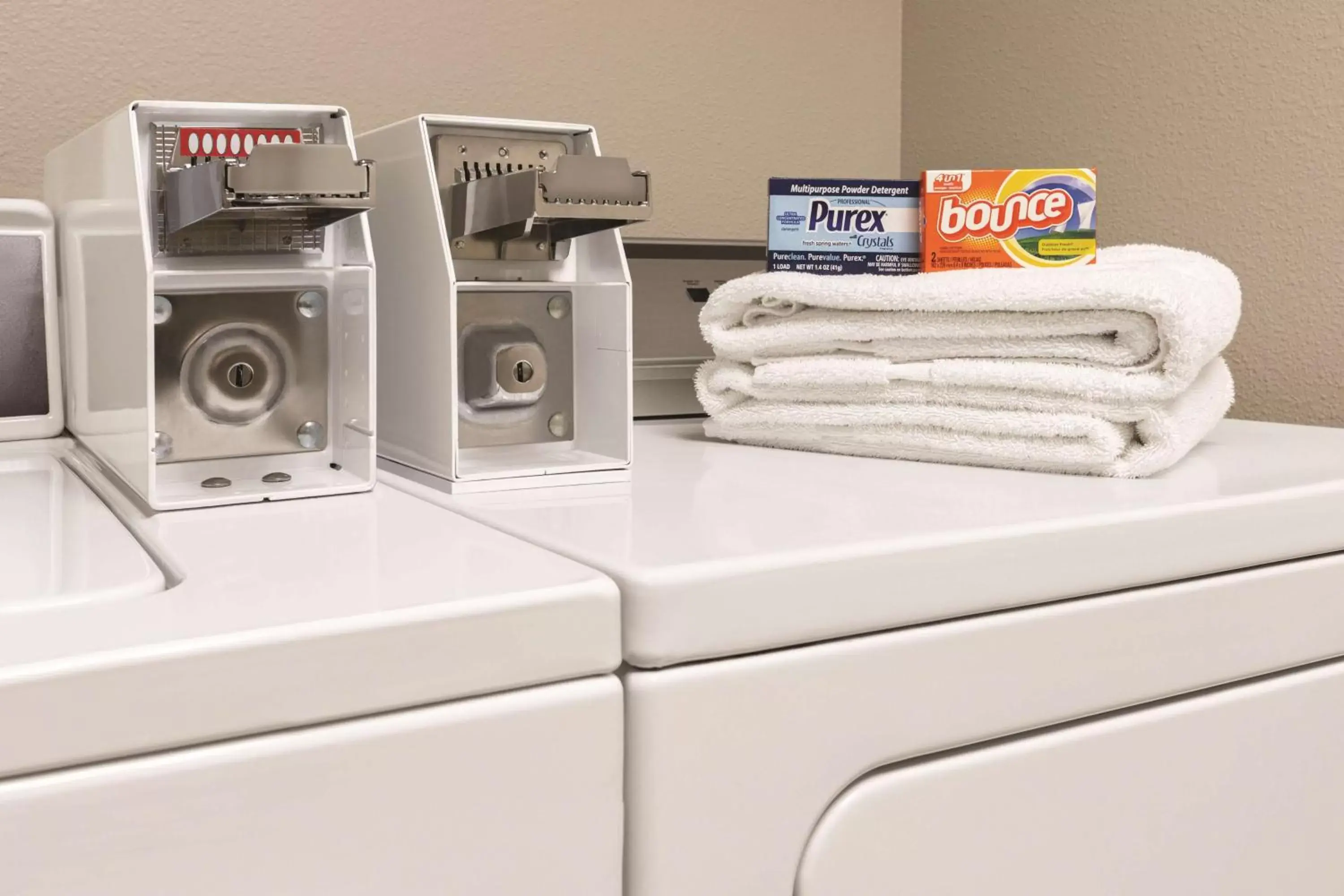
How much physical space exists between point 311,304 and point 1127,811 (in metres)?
0.53

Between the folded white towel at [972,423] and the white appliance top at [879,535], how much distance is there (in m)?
0.01

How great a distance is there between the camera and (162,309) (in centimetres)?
65

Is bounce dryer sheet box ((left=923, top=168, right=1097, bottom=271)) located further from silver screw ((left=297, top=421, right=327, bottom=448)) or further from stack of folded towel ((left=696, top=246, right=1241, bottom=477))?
silver screw ((left=297, top=421, right=327, bottom=448))

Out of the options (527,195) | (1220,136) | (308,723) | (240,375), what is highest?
(1220,136)

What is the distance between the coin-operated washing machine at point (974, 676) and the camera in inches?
19.0

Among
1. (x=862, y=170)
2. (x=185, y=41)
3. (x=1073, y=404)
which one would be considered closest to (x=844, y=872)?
(x=1073, y=404)

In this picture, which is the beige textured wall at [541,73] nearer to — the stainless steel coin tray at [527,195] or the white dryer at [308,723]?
the stainless steel coin tray at [527,195]

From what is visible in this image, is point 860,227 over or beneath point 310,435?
over

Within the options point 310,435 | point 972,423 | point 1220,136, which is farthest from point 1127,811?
Result: point 1220,136

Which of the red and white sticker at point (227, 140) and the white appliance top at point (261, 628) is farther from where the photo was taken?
the red and white sticker at point (227, 140)

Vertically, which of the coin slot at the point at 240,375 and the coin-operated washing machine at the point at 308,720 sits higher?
the coin slot at the point at 240,375

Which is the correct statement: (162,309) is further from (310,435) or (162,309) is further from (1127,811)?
(1127,811)

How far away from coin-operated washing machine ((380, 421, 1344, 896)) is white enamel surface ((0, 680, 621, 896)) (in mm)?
28

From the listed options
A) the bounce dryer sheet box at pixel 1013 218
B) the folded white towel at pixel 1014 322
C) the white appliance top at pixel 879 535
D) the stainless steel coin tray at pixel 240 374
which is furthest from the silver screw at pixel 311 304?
the bounce dryer sheet box at pixel 1013 218
